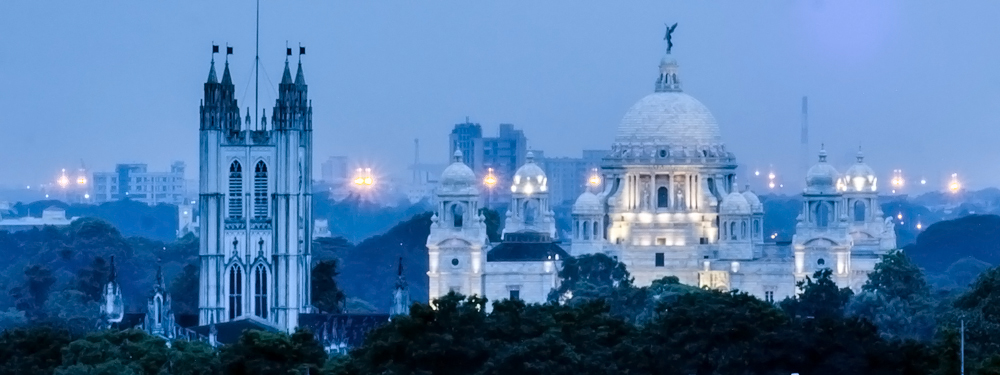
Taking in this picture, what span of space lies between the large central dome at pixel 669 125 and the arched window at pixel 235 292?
45.0 m

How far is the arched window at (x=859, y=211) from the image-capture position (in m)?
186

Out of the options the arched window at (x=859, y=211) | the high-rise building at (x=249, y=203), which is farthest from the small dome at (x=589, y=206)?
the high-rise building at (x=249, y=203)

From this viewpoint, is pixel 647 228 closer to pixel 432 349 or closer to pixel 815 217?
pixel 815 217

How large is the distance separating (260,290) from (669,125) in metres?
46.0

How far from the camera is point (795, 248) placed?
168 m

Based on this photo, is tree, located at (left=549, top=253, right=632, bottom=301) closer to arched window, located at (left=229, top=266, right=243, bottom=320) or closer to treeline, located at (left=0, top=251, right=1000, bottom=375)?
arched window, located at (left=229, top=266, right=243, bottom=320)

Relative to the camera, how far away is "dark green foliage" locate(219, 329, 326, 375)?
3962 inches

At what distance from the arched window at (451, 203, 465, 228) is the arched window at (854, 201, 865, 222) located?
22.3 metres

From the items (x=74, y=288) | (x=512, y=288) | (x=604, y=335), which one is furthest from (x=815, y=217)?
(x=604, y=335)

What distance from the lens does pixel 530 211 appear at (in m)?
184

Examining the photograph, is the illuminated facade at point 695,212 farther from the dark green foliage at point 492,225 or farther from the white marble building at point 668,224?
the dark green foliage at point 492,225

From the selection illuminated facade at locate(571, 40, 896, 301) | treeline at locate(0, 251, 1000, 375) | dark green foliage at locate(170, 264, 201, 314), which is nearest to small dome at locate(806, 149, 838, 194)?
illuminated facade at locate(571, 40, 896, 301)

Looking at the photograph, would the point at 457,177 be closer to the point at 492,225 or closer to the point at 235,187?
the point at 492,225

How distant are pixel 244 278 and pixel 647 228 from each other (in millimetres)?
43849
